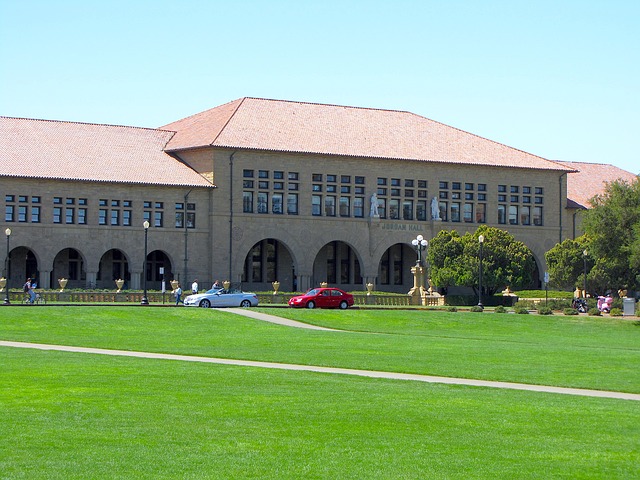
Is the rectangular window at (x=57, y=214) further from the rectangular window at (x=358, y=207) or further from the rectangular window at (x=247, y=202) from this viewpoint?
the rectangular window at (x=358, y=207)

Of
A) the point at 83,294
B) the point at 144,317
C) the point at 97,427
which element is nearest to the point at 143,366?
the point at 97,427

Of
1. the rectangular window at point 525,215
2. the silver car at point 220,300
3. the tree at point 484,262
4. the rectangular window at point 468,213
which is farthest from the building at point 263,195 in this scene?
the silver car at point 220,300

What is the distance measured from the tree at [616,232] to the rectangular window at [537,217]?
16.0 meters

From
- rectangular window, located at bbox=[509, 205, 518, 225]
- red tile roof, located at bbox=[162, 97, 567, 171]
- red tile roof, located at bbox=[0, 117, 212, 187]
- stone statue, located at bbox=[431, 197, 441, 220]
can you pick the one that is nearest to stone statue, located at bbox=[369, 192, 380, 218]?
red tile roof, located at bbox=[162, 97, 567, 171]

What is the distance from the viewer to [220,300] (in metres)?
60.1

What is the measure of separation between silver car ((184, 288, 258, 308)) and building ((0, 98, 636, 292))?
1948 centimetres

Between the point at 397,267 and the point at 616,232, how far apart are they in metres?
20.4

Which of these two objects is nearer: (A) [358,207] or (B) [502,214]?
(A) [358,207]

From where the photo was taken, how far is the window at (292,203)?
84.8 m

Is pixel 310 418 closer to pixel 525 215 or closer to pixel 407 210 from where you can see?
pixel 407 210

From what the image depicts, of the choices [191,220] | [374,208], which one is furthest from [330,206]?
[191,220]

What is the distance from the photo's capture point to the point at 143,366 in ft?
85.5

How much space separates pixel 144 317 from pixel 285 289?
38094mm

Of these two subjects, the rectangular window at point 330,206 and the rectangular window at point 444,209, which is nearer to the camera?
the rectangular window at point 330,206
